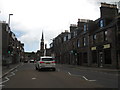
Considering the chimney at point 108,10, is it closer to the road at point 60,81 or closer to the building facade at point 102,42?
the building facade at point 102,42

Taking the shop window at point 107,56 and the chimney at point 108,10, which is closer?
the shop window at point 107,56

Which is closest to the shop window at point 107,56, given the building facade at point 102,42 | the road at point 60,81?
the building facade at point 102,42

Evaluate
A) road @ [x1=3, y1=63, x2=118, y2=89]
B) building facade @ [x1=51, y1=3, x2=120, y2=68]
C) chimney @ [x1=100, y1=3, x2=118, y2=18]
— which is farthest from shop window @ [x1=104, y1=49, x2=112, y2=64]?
road @ [x1=3, y1=63, x2=118, y2=89]

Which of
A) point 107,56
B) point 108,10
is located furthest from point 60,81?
point 108,10

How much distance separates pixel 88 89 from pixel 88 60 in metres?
27.4

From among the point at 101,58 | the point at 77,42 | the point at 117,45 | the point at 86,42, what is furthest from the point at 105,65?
the point at 77,42

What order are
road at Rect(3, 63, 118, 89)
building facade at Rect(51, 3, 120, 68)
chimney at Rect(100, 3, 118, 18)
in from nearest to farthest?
1. road at Rect(3, 63, 118, 89)
2. building facade at Rect(51, 3, 120, 68)
3. chimney at Rect(100, 3, 118, 18)

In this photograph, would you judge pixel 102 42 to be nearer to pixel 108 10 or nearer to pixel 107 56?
pixel 107 56

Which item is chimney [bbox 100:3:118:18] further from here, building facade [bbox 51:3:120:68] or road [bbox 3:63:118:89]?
road [bbox 3:63:118:89]

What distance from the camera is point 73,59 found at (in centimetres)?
4669

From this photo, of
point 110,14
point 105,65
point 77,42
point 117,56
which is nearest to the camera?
point 117,56

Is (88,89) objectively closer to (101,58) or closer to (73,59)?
(101,58)

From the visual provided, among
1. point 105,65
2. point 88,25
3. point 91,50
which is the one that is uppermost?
point 88,25

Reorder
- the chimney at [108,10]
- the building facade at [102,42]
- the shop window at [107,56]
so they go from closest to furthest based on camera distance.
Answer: the building facade at [102,42] → the shop window at [107,56] → the chimney at [108,10]
